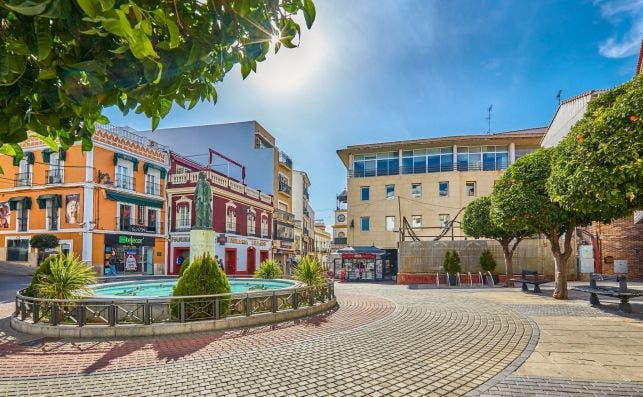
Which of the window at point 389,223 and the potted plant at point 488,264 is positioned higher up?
the window at point 389,223

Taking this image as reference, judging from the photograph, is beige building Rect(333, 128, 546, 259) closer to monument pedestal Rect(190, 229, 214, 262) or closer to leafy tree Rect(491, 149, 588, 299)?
leafy tree Rect(491, 149, 588, 299)

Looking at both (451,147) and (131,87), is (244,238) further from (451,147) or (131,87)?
(131,87)

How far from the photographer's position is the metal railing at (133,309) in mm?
8719

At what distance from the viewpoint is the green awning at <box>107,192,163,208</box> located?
2816 centimetres

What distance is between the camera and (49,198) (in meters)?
27.2

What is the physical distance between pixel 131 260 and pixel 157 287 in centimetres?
1564

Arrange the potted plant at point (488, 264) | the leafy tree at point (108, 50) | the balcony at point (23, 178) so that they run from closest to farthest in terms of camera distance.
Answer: the leafy tree at point (108, 50), the potted plant at point (488, 264), the balcony at point (23, 178)

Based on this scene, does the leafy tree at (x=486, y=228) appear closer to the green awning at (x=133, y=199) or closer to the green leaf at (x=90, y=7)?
the green leaf at (x=90, y=7)

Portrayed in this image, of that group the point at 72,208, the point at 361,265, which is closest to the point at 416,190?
the point at 361,265

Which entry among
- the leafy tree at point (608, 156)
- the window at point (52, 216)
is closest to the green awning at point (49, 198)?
the window at point (52, 216)

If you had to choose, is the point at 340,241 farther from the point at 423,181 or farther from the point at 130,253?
the point at 130,253

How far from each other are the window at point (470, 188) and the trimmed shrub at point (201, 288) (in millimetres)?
30705

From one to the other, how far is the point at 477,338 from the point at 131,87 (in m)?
8.33

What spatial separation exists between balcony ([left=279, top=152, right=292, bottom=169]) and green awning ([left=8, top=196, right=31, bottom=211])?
25.2 metres
